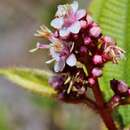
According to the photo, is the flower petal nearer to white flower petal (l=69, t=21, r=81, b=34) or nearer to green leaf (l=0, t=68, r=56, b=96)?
white flower petal (l=69, t=21, r=81, b=34)

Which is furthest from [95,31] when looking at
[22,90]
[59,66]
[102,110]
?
[22,90]

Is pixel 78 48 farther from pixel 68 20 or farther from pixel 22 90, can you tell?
pixel 22 90

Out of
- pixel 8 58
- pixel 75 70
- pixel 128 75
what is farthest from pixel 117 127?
pixel 8 58

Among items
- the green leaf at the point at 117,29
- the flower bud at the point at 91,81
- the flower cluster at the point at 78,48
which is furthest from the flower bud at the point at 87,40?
the green leaf at the point at 117,29

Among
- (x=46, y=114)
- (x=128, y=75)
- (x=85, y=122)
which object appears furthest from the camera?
(x=46, y=114)

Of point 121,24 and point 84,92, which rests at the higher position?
point 121,24

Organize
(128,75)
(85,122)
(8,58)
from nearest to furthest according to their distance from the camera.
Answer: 1. (128,75)
2. (85,122)
3. (8,58)

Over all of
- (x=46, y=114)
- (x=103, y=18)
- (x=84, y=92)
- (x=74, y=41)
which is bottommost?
(x=46, y=114)

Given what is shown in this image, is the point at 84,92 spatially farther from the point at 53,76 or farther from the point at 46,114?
the point at 46,114

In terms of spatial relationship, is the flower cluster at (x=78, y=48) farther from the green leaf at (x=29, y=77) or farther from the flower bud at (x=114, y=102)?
the green leaf at (x=29, y=77)
